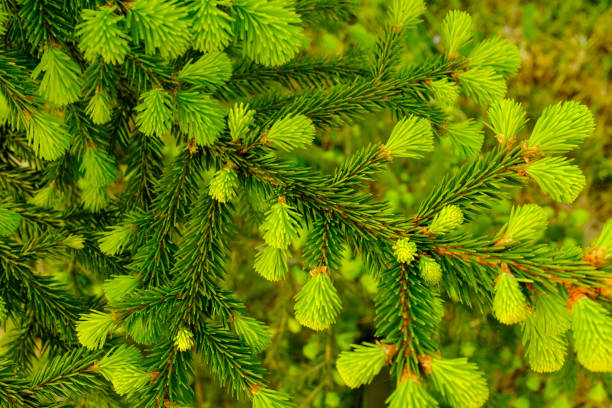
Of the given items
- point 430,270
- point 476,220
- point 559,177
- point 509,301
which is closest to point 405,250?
point 430,270

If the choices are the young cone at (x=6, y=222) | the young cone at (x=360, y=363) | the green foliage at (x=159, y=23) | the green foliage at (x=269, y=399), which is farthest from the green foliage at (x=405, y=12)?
the young cone at (x=6, y=222)

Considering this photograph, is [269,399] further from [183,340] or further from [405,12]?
[405,12]

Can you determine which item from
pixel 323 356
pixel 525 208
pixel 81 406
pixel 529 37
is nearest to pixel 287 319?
pixel 323 356

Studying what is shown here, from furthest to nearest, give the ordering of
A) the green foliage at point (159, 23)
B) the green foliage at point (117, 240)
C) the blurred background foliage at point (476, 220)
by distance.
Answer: the blurred background foliage at point (476, 220), the green foliage at point (117, 240), the green foliage at point (159, 23)

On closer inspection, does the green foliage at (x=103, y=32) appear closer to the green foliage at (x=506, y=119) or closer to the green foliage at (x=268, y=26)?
the green foliage at (x=268, y=26)

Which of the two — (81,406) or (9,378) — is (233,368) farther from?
(81,406)
